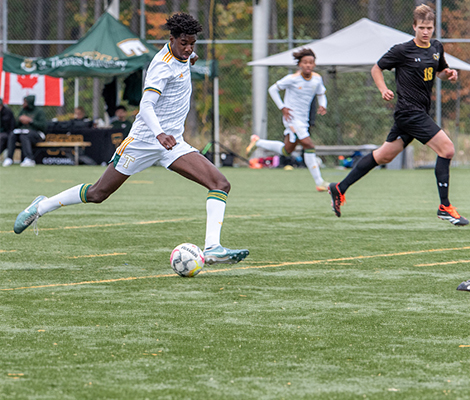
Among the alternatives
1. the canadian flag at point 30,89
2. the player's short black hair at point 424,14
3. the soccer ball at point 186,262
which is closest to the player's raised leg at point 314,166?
the player's short black hair at point 424,14

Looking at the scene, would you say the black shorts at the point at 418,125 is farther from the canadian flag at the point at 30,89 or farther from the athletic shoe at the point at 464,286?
the canadian flag at the point at 30,89

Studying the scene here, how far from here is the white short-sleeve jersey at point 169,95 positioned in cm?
660

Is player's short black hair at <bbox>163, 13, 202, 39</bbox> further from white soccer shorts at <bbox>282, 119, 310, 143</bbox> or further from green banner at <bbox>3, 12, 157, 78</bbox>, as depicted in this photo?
green banner at <bbox>3, 12, 157, 78</bbox>

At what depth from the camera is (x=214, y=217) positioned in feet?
21.8

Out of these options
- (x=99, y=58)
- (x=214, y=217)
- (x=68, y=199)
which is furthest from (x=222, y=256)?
(x=99, y=58)

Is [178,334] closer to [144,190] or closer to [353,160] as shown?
[144,190]

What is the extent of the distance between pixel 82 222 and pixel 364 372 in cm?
636

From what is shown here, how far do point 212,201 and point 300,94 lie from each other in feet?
28.8

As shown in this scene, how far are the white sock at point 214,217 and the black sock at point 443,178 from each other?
3.21 meters

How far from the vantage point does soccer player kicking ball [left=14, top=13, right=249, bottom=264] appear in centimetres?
654

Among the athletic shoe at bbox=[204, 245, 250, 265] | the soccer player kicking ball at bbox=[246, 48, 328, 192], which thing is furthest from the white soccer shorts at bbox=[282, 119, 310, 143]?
the athletic shoe at bbox=[204, 245, 250, 265]

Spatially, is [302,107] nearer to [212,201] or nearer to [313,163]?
[313,163]

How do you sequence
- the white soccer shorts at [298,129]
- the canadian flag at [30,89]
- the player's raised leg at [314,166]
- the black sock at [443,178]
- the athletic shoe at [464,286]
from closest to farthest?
the athletic shoe at [464,286] → the black sock at [443,178] → the player's raised leg at [314,166] → the white soccer shorts at [298,129] → the canadian flag at [30,89]

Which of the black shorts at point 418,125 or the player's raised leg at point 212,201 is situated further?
the black shorts at point 418,125
